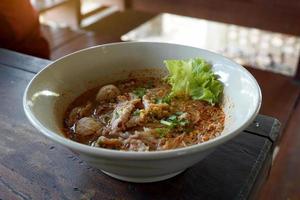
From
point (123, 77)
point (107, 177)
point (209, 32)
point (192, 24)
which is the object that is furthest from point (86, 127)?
point (192, 24)

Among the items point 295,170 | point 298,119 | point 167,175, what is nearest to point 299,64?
point 298,119

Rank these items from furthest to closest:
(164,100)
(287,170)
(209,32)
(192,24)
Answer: (192,24)
(209,32)
(287,170)
(164,100)

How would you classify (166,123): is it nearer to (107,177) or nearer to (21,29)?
(107,177)

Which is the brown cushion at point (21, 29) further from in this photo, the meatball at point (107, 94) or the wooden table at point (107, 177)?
the meatball at point (107, 94)

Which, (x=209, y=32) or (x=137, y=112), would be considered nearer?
(x=137, y=112)

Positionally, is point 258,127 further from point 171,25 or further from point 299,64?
point 171,25

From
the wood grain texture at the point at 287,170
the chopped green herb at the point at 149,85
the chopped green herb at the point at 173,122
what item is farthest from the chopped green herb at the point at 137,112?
the wood grain texture at the point at 287,170
